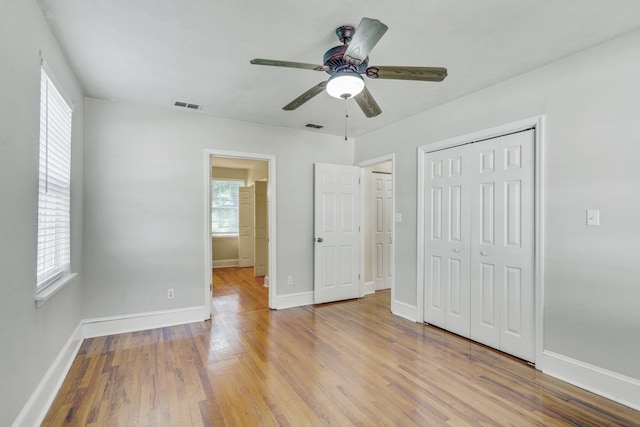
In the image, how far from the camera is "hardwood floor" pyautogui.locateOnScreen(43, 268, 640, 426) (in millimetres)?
2062

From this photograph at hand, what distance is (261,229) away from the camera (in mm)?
6926

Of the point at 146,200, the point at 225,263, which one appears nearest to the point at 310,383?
the point at 146,200

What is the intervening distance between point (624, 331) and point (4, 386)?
378 cm

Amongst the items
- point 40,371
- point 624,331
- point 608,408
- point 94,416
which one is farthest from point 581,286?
point 40,371

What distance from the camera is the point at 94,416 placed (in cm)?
208

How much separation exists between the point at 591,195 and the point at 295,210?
10.9 ft

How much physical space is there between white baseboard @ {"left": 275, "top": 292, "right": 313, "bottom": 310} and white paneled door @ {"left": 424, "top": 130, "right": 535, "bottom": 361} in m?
1.71

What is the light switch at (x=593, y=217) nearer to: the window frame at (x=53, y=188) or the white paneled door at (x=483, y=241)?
the white paneled door at (x=483, y=241)

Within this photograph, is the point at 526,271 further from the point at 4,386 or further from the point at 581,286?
the point at 4,386

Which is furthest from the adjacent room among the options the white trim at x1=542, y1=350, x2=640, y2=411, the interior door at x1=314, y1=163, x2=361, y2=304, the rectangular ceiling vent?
the interior door at x1=314, y1=163, x2=361, y2=304

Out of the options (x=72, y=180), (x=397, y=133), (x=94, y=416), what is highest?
(x=397, y=133)

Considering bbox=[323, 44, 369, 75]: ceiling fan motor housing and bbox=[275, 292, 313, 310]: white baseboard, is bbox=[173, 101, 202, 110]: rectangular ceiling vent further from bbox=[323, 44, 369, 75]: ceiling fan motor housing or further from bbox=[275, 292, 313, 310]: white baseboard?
bbox=[275, 292, 313, 310]: white baseboard

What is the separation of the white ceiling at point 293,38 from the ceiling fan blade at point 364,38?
1.04 feet

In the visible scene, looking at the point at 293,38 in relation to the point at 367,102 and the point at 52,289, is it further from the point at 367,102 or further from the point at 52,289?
the point at 52,289
